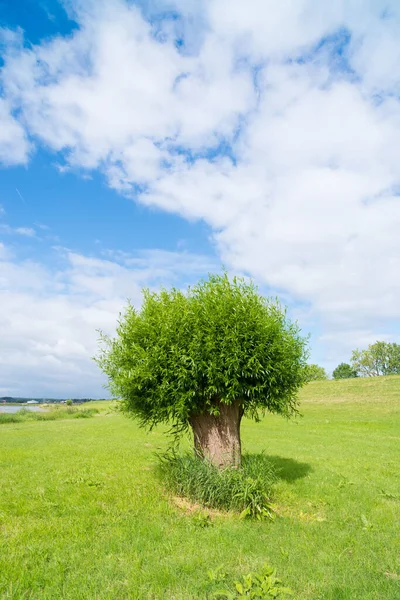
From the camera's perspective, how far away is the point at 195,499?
484 inches

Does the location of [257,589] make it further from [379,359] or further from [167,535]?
[379,359]

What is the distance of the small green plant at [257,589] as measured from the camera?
267 inches

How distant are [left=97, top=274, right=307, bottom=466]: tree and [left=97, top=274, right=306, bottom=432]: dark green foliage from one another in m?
0.03

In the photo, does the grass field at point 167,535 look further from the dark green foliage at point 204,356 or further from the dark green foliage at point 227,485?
the dark green foliage at point 204,356

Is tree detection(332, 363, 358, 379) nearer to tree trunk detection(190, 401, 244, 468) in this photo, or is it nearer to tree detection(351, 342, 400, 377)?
tree detection(351, 342, 400, 377)

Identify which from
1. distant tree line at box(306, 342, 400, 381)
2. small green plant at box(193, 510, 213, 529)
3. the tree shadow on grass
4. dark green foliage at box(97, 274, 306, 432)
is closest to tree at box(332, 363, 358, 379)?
distant tree line at box(306, 342, 400, 381)

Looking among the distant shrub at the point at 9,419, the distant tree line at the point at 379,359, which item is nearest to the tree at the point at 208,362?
the distant shrub at the point at 9,419

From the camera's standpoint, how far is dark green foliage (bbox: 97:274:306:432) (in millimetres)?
12289

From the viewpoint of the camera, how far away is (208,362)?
484 inches

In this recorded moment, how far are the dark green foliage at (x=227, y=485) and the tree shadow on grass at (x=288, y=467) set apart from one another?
2678 mm

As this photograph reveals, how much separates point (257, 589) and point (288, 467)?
12534 mm

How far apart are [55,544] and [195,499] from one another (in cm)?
470

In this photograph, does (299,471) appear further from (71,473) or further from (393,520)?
(71,473)

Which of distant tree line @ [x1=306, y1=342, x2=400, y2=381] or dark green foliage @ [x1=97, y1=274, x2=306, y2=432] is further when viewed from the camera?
distant tree line @ [x1=306, y1=342, x2=400, y2=381]
